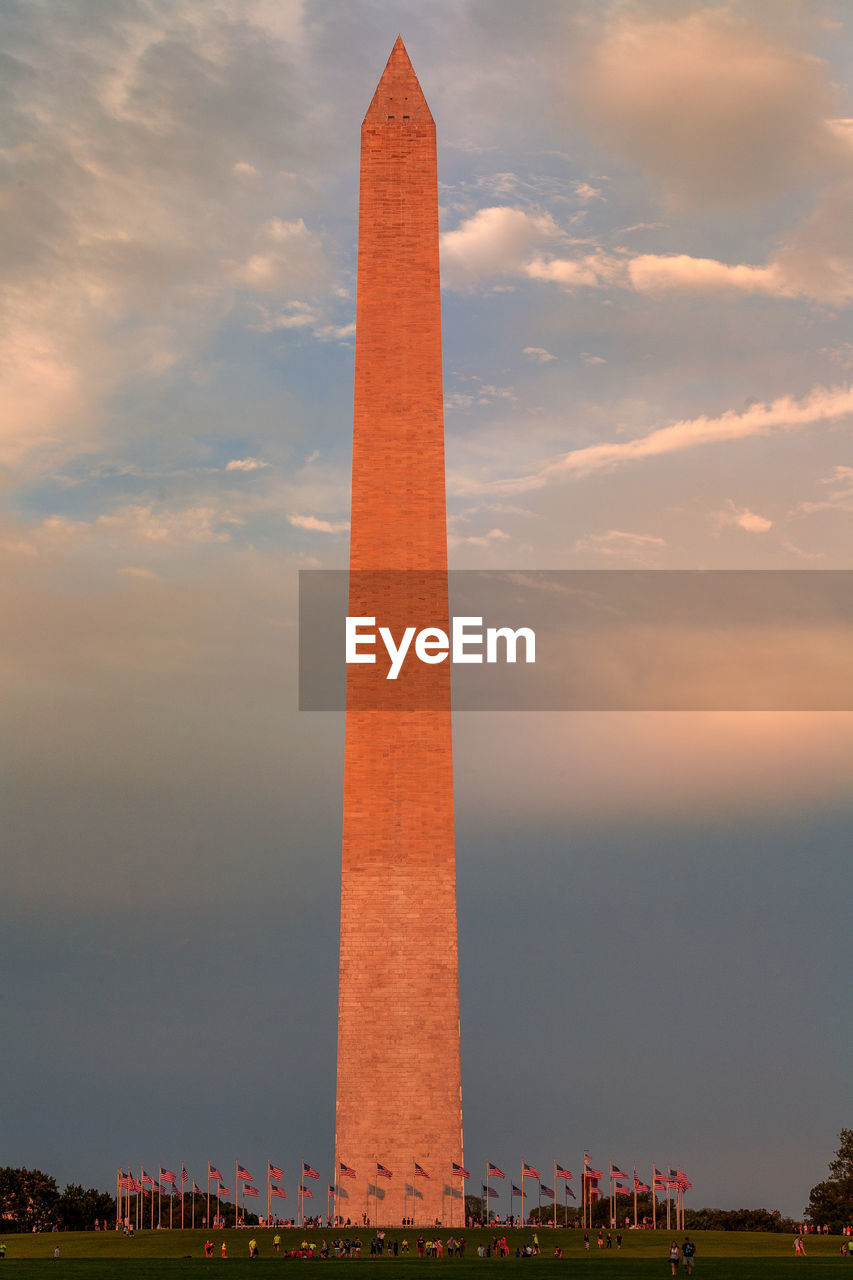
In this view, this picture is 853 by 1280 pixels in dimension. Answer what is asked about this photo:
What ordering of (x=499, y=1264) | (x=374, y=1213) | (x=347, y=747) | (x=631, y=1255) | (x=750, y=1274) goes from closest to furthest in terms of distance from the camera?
1. (x=750, y=1274)
2. (x=499, y=1264)
3. (x=631, y=1255)
4. (x=374, y=1213)
5. (x=347, y=747)

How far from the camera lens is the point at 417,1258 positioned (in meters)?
39.2

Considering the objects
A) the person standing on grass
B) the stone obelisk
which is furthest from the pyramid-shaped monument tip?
the person standing on grass

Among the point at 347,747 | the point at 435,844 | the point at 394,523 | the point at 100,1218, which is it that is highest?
the point at 394,523

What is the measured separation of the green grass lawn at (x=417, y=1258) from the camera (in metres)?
32.2

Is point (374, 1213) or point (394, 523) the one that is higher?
point (394, 523)

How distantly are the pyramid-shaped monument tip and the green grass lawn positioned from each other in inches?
1438

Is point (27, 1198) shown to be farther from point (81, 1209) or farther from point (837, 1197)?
point (837, 1197)

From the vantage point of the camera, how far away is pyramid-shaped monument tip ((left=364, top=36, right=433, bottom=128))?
54594 millimetres

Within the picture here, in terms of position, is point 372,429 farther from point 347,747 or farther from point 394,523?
point 347,747

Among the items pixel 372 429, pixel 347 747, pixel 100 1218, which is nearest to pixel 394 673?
pixel 347 747

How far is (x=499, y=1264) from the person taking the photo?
36344mm

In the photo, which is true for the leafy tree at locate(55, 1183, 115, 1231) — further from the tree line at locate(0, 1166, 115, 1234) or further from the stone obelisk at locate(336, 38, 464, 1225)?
the stone obelisk at locate(336, 38, 464, 1225)

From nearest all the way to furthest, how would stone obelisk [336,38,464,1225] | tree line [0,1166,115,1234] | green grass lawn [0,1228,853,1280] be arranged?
green grass lawn [0,1228,853,1280] < stone obelisk [336,38,464,1225] < tree line [0,1166,115,1234]

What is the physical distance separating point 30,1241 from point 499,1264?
2107cm
